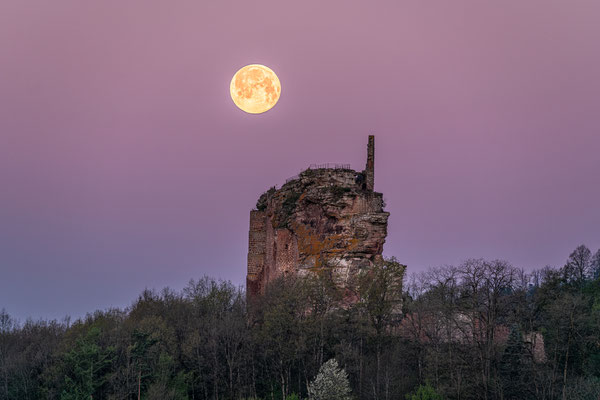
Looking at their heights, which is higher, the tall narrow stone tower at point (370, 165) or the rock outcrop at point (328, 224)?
the tall narrow stone tower at point (370, 165)

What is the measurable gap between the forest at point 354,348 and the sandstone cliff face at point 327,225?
2.01 metres

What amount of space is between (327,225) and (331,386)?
61.5 feet

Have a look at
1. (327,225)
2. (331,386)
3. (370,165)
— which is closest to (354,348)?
(331,386)

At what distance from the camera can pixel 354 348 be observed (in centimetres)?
4403

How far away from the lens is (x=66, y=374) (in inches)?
1636

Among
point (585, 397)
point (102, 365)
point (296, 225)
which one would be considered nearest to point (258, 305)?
point (296, 225)

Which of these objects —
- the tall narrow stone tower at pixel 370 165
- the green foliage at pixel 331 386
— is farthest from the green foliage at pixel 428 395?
the tall narrow stone tower at pixel 370 165

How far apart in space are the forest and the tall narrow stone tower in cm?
902

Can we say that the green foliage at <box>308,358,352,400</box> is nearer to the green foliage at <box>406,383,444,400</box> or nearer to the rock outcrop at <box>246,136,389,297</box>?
the green foliage at <box>406,383,444,400</box>

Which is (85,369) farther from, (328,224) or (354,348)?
(328,224)

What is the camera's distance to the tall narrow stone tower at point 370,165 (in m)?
55.1

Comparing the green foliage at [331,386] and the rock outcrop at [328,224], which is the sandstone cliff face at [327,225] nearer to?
the rock outcrop at [328,224]

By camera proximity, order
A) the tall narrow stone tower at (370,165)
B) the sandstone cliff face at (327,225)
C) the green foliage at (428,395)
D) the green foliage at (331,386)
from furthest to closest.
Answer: the tall narrow stone tower at (370,165)
the sandstone cliff face at (327,225)
the green foliage at (331,386)
the green foliage at (428,395)

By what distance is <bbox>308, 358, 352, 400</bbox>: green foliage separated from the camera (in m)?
36.2
